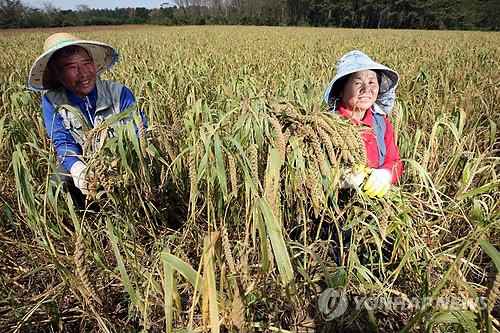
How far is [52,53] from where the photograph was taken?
1625mm

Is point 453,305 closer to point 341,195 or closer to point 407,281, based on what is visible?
point 407,281

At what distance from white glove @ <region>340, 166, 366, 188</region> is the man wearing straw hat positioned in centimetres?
131

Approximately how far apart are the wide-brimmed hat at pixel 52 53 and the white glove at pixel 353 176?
1536 millimetres

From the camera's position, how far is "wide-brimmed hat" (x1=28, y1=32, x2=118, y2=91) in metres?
1.62

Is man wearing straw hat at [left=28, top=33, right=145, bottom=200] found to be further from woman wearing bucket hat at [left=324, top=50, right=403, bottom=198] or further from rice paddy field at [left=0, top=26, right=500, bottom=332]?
woman wearing bucket hat at [left=324, top=50, right=403, bottom=198]

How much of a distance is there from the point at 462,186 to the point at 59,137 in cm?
200

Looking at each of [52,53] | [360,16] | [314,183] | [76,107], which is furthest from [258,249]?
[360,16]

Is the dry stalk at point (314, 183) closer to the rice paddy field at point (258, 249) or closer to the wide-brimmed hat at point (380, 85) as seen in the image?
the rice paddy field at point (258, 249)

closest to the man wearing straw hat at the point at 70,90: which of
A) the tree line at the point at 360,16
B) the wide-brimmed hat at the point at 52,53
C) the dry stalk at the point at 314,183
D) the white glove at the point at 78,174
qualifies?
the wide-brimmed hat at the point at 52,53

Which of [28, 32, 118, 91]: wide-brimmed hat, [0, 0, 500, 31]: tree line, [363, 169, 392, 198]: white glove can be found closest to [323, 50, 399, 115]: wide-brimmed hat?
[363, 169, 392, 198]: white glove

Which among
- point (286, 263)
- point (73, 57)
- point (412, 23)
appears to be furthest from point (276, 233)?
point (412, 23)

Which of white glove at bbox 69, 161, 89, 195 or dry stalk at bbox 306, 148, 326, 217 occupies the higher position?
dry stalk at bbox 306, 148, 326, 217

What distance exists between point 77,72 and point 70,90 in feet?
0.48

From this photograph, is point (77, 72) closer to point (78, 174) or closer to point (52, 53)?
point (52, 53)
